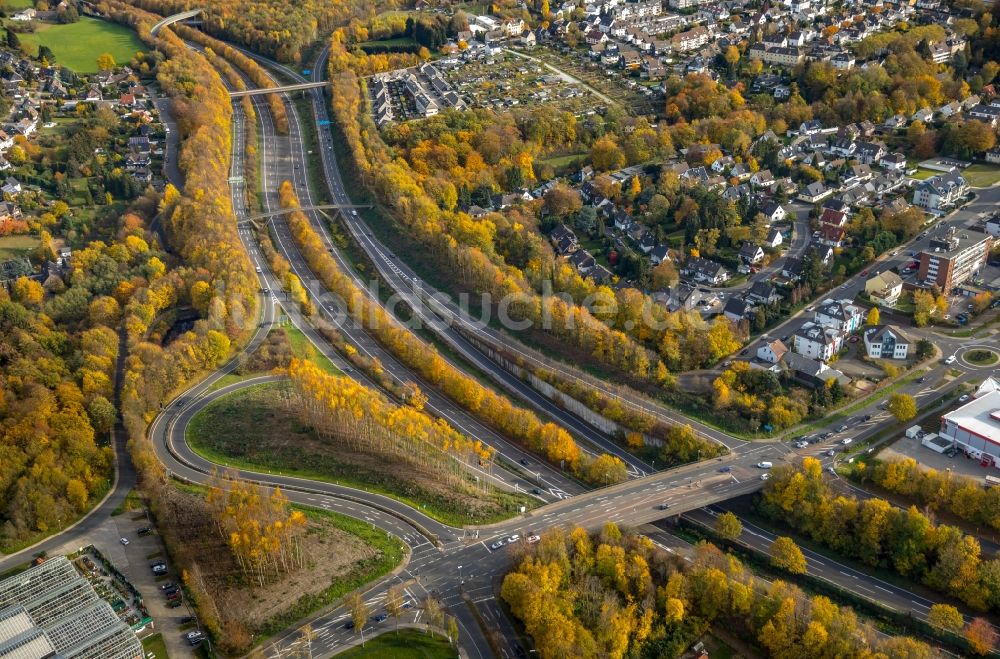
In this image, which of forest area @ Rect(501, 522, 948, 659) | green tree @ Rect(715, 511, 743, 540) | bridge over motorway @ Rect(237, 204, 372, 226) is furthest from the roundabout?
bridge over motorway @ Rect(237, 204, 372, 226)

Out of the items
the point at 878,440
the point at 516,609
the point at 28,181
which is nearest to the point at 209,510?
the point at 516,609

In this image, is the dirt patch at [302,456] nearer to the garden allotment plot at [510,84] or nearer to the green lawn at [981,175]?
the garden allotment plot at [510,84]

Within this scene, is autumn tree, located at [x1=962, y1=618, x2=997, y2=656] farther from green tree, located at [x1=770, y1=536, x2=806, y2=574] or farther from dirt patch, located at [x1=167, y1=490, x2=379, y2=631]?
dirt patch, located at [x1=167, y1=490, x2=379, y2=631]

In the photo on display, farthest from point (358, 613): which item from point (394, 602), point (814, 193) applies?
point (814, 193)

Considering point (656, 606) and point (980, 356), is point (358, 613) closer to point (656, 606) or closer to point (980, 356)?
point (656, 606)

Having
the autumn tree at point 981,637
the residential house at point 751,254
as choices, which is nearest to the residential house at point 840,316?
the residential house at point 751,254

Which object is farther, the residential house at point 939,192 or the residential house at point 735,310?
the residential house at point 939,192
